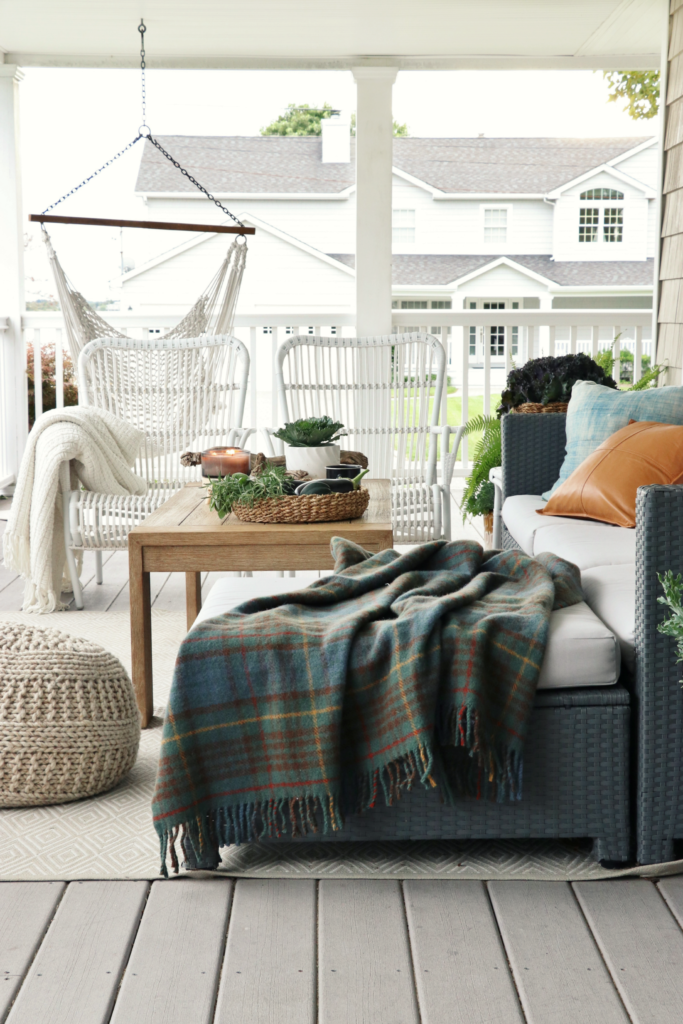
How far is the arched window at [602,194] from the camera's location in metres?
12.1

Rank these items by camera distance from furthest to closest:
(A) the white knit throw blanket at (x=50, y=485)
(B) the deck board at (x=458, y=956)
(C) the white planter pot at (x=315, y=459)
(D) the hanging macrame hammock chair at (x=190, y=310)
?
(D) the hanging macrame hammock chair at (x=190, y=310) < (A) the white knit throw blanket at (x=50, y=485) < (C) the white planter pot at (x=315, y=459) < (B) the deck board at (x=458, y=956)

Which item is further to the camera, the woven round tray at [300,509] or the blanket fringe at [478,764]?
the woven round tray at [300,509]

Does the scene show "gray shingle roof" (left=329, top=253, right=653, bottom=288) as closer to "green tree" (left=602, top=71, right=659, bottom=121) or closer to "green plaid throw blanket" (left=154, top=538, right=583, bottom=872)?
"green tree" (left=602, top=71, right=659, bottom=121)

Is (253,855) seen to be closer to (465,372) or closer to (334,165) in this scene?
(465,372)

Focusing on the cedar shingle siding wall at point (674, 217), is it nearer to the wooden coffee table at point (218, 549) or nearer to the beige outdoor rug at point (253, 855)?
the wooden coffee table at point (218, 549)

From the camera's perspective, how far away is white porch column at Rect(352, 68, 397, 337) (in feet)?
16.9

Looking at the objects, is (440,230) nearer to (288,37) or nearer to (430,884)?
(288,37)

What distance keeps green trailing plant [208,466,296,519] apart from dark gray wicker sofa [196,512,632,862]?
0.91 meters

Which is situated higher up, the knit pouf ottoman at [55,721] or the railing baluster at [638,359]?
the railing baluster at [638,359]

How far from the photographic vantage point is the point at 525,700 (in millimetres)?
1580

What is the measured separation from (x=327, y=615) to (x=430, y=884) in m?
0.49

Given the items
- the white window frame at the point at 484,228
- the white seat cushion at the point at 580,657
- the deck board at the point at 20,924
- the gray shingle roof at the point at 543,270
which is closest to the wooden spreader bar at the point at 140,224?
the white seat cushion at the point at 580,657

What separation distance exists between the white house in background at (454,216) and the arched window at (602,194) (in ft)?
0.06

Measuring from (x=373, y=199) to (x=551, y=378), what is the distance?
7.18 feet
